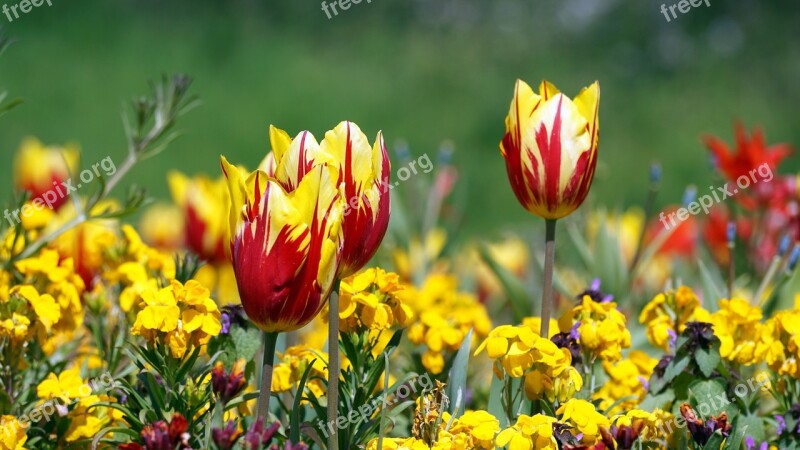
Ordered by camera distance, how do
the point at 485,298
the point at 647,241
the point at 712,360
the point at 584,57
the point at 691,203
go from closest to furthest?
the point at 712,360
the point at 691,203
the point at 485,298
the point at 647,241
the point at 584,57

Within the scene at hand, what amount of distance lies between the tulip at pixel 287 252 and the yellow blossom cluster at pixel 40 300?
417 mm

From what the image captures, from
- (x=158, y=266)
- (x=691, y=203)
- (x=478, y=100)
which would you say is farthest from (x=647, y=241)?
(x=478, y=100)

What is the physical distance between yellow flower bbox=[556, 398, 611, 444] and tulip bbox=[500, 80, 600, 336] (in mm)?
166

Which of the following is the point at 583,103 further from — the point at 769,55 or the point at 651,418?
the point at 769,55

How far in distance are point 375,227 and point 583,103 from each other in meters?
0.35

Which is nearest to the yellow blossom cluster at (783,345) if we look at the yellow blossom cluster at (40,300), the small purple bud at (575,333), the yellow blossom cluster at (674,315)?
the yellow blossom cluster at (674,315)

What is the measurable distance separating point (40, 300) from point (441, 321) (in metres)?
0.56

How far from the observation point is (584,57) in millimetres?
7734

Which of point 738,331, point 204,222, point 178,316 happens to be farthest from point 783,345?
point 204,222

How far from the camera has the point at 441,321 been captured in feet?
5.40

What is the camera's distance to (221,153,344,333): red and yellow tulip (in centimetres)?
112

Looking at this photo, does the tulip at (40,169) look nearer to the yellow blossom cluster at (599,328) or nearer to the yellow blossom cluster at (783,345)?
the yellow blossom cluster at (599,328)

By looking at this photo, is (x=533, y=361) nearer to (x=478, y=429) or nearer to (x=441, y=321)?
(x=478, y=429)

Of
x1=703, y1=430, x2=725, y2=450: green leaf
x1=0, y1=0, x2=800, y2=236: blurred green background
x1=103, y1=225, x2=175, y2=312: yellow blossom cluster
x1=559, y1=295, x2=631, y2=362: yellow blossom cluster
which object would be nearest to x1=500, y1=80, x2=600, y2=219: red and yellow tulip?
x1=559, y1=295, x2=631, y2=362: yellow blossom cluster
